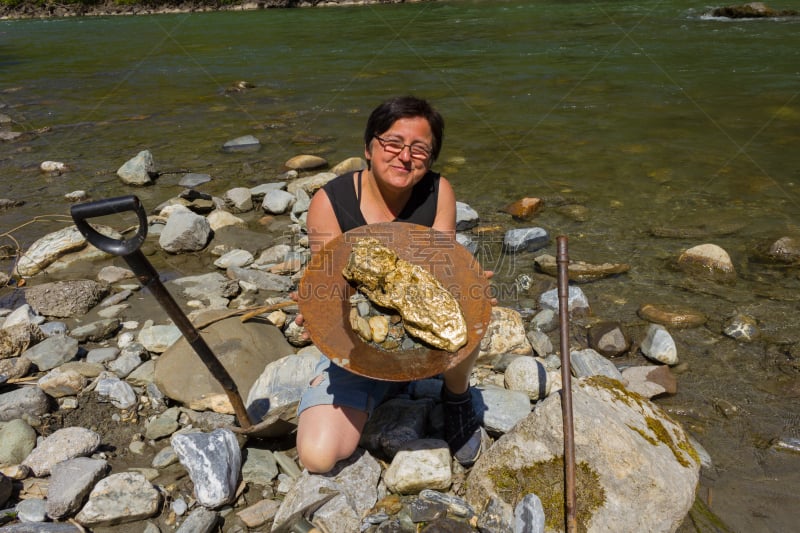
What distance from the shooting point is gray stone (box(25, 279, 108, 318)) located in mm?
4102

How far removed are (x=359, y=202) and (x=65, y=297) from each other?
2.45 meters

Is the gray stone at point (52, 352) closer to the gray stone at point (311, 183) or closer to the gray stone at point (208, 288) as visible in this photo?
the gray stone at point (208, 288)

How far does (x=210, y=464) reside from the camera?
264 centimetres

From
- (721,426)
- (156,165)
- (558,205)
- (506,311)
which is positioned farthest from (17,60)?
(721,426)

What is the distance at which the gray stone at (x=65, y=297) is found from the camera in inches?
161

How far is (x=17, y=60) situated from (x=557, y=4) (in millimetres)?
18718

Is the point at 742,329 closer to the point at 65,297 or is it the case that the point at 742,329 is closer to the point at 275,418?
the point at 275,418

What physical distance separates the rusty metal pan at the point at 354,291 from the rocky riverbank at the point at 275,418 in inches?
22.2

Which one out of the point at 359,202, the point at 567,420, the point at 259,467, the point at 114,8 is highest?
the point at 359,202

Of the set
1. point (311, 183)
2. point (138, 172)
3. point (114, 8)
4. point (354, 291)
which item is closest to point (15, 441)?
point (354, 291)

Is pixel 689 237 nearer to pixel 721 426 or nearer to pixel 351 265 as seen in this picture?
pixel 721 426

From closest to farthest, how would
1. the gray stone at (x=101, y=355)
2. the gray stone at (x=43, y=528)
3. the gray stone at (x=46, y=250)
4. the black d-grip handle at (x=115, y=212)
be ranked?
the black d-grip handle at (x=115, y=212) < the gray stone at (x=43, y=528) < the gray stone at (x=101, y=355) < the gray stone at (x=46, y=250)

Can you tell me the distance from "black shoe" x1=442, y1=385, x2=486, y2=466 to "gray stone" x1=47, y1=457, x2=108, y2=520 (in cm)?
158

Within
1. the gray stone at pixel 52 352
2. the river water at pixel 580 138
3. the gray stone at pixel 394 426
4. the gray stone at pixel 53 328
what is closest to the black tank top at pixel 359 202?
the gray stone at pixel 394 426
